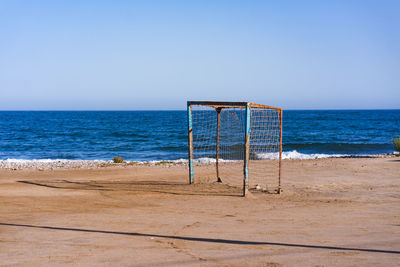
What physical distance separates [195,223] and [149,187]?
13.9 ft

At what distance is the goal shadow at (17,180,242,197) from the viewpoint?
10.2 metres

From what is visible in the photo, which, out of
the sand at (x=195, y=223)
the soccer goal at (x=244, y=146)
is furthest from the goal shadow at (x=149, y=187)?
the soccer goal at (x=244, y=146)

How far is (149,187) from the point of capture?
10891 mm

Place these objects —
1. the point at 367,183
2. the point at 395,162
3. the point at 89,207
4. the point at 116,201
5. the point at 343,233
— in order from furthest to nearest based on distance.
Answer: the point at 395,162
the point at 367,183
the point at 116,201
the point at 89,207
the point at 343,233

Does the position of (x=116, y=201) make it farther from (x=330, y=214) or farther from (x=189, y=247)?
(x=330, y=214)

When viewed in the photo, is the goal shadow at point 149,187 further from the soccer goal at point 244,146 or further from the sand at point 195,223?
the soccer goal at point 244,146

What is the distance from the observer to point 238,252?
528cm

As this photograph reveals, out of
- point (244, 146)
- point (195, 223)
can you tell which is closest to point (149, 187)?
point (244, 146)

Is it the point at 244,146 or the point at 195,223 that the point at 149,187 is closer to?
the point at 244,146

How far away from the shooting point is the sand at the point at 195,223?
201 inches

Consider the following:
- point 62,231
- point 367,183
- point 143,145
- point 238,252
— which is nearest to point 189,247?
point 238,252

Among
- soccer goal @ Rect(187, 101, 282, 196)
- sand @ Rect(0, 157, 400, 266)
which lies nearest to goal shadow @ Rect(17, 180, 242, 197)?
sand @ Rect(0, 157, 400, 266)

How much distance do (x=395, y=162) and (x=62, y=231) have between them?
14311mm

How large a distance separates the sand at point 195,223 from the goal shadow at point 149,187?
Result: 0.03 metres
